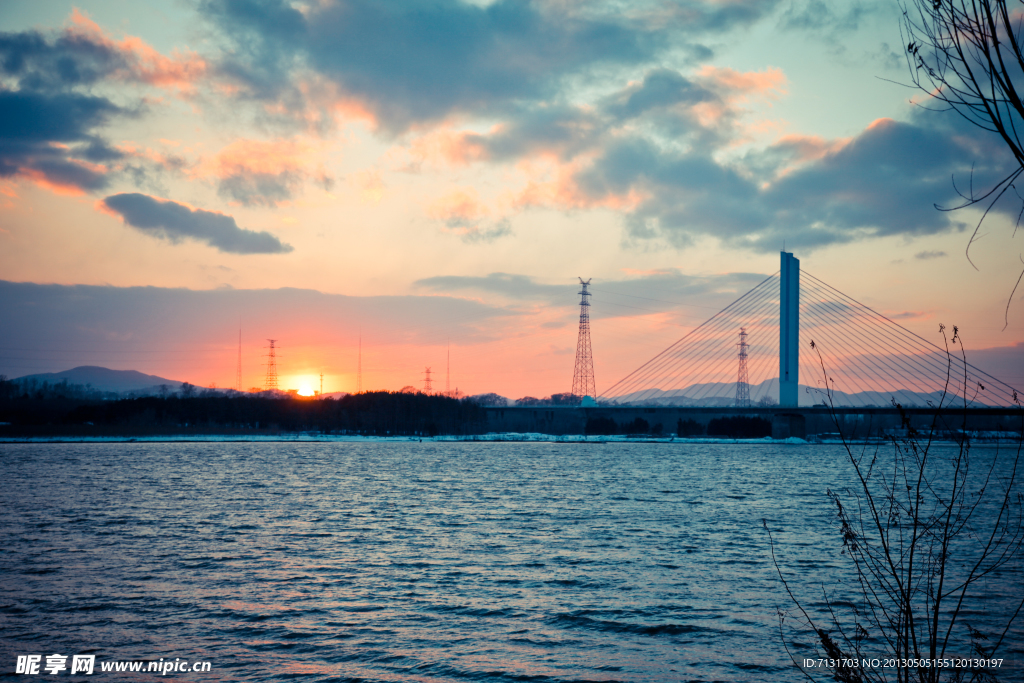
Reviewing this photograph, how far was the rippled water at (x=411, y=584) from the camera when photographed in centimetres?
1089

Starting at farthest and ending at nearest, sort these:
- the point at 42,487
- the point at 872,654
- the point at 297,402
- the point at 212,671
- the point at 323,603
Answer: the point at 297,402 → the point at 42,487 → the point at 323,603 → the point at 872,654 → the point at 212,671

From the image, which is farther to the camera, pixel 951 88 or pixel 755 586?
pixel 755 586

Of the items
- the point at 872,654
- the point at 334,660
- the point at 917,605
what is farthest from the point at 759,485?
Answer: the point at 334,660

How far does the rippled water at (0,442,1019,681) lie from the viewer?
10.9 m

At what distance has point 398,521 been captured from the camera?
2577 cm

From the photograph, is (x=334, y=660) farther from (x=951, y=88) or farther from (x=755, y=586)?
(x=951, y=88)

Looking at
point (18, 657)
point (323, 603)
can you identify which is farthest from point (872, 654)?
point (18, 657)

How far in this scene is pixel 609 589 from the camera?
49.9 feet

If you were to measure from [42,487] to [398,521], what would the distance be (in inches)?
1008

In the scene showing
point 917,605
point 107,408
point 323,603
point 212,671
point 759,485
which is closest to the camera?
point 212,671

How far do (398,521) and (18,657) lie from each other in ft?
51.8

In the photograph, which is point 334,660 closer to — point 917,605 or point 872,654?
point 872,654

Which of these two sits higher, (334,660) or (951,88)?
(951,88)

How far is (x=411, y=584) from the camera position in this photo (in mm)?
15484
